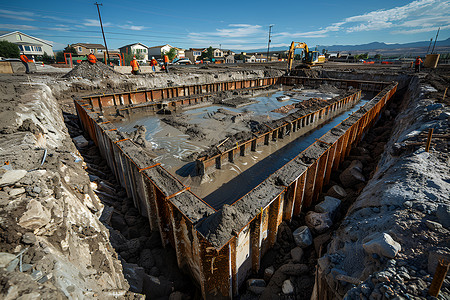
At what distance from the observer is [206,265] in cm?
339

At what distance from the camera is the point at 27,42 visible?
2076 inches

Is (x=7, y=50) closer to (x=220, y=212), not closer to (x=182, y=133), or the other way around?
(x=182, y=133)

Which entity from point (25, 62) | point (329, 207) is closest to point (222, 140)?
point (329, 207)

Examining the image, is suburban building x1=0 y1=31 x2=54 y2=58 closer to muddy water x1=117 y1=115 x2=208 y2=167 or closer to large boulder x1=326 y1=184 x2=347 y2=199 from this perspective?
muddy water x1=117 y1=115 x2=208 y2=167

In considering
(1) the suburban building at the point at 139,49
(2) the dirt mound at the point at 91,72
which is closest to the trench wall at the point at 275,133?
(2) the dirt mound at the point at 91,72

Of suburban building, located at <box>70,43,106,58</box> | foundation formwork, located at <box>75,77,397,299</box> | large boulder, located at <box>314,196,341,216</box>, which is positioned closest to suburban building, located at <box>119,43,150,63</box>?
suburban building, located at <box>70,43,106,58</box>

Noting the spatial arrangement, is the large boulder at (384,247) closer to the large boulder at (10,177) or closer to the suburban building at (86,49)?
the large boulder at (10,177)

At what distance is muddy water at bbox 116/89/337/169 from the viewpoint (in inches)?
343

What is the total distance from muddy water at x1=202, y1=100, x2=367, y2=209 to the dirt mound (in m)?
14.7

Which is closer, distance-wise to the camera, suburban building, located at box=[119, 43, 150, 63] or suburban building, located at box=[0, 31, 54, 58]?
suburban building, located at box=[0, 31, 54, 58]

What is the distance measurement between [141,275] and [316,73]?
3066cm

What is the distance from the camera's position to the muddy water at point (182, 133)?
870cm

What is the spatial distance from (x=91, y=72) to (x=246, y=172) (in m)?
16.0

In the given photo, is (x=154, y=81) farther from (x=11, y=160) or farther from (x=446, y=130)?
(x=446, y=130)
